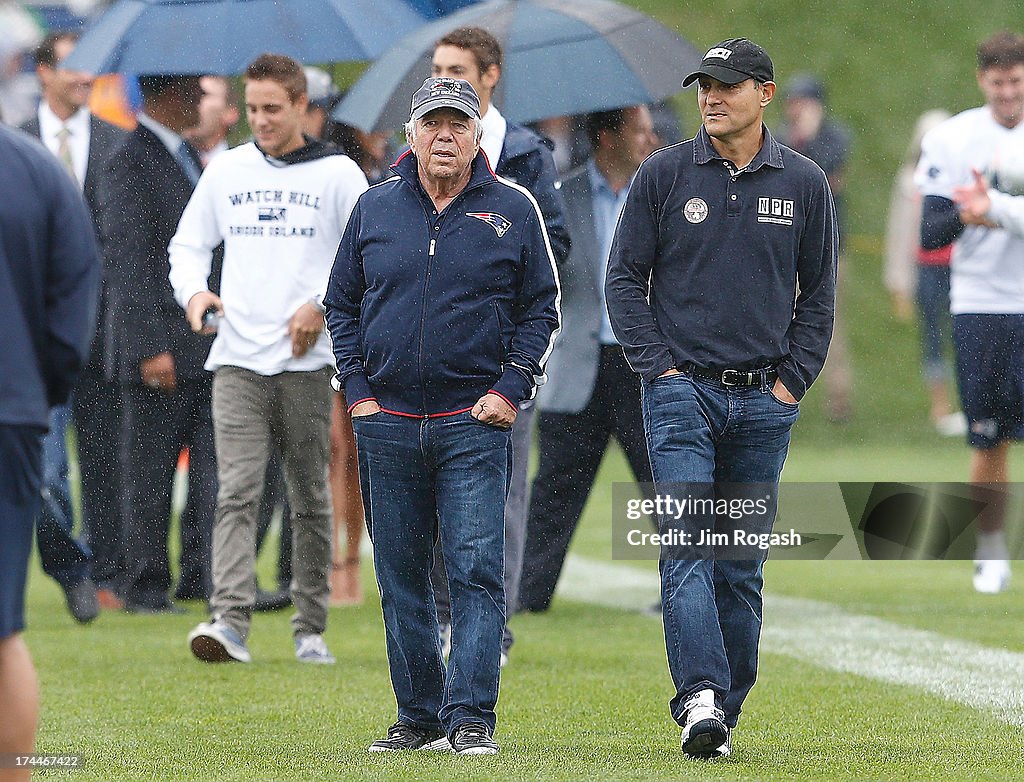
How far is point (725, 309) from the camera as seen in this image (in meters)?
5.80

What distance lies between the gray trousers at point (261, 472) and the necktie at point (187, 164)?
1.74m

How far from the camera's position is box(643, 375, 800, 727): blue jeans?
567 cm

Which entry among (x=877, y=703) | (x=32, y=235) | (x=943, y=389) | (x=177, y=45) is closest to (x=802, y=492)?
(x=877, y=703)

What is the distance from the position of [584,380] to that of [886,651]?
1.82 m

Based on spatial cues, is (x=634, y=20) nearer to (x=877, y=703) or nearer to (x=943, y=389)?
(x=877, y=703)

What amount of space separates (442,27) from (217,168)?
63.6 inches

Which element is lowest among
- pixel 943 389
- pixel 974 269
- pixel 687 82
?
pixel 943 389

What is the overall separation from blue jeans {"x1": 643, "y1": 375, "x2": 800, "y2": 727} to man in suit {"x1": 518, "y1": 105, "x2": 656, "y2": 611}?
8.61 feet

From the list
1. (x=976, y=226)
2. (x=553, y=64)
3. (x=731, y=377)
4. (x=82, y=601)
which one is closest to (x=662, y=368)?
(x=731, y=377)

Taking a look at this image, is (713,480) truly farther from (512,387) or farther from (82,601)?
(82,601)

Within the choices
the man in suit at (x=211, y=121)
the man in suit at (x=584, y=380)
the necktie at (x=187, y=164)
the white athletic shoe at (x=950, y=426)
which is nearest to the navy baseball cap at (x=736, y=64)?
the man in suit at (x=584, y=380)

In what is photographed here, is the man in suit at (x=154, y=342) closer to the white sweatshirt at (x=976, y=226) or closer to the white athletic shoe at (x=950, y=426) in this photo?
the white sweatshirt at (x=976, y=226)

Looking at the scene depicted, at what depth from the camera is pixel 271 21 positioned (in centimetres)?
909

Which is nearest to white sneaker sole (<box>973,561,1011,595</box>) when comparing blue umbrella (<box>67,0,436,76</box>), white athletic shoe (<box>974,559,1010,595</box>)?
white athletic shoe (<box>974,559,1010,595</box>)
